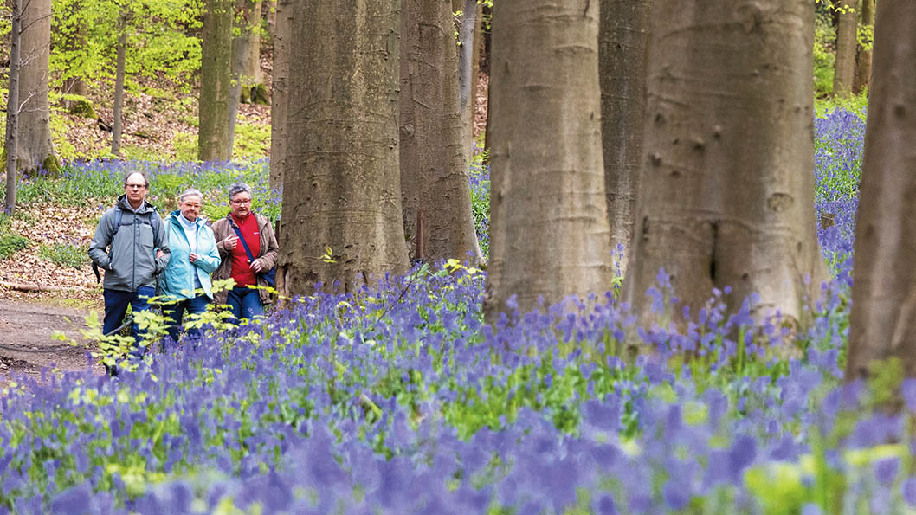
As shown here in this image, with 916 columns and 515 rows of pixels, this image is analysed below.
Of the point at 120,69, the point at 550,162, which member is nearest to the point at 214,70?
the point at 120,69

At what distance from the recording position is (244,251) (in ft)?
29.4

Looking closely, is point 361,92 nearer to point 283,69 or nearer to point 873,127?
point 873,127

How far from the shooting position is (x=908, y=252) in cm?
309

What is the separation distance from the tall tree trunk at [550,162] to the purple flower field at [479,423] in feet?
0.94

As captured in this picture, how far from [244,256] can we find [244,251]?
0.15 ft

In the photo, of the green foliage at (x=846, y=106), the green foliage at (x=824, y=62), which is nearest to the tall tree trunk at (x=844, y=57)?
the green foliage at (x=846, y=106)

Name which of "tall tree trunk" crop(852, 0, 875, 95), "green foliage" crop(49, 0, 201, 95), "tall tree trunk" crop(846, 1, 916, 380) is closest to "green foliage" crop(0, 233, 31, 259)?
"green foliage" crop(49, 0, 201, 95)

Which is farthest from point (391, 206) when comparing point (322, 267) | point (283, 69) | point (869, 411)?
point (283, 69)

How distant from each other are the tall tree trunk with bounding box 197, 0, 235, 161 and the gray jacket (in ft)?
42.1

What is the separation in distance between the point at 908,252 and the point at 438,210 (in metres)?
7.62

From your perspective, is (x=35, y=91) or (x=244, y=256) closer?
(x=244, y=256)

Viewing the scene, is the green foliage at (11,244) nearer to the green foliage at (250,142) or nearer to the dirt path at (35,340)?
the dirt path at (35,340)

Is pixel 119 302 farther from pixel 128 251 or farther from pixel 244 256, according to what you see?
pixel 244 256

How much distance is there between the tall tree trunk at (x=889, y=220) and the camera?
3.04 metres
